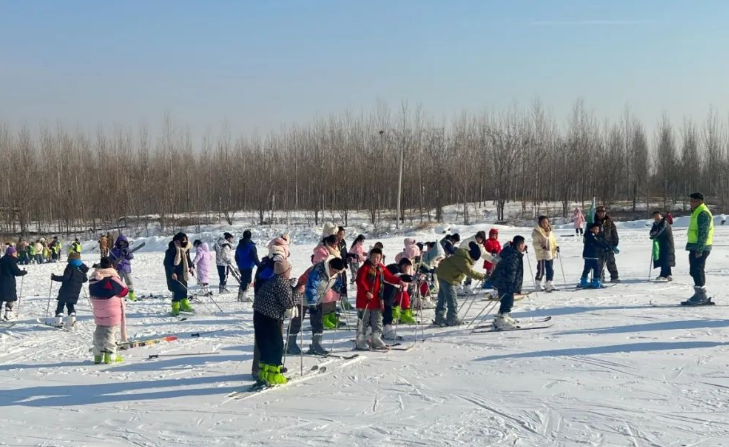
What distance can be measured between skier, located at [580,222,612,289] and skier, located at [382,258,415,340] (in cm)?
515

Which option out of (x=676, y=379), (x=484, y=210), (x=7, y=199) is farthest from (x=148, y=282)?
(x=7, y=199)

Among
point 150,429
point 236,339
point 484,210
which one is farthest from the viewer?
point 484,210

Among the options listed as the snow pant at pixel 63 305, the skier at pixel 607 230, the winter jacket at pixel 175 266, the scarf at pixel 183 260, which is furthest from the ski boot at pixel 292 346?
the skier at pixel 607 230

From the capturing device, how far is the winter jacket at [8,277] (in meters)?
14.3

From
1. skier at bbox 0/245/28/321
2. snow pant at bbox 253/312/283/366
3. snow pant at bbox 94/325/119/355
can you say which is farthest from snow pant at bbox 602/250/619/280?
skier at bbox 0/245/28/321

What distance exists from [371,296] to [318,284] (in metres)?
0.78

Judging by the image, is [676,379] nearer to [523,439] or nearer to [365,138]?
[523,439]

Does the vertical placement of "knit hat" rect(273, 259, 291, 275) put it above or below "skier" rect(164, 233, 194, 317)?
above

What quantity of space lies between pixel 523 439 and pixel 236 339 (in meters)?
6.28

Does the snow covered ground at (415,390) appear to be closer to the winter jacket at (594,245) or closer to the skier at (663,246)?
the winter jacket at (594,245)

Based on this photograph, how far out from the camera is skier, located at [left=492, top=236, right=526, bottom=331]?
11.2 m

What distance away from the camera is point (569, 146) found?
185ft

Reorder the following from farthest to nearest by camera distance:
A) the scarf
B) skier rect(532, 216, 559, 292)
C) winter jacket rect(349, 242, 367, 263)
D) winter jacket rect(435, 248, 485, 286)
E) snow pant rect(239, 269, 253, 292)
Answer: snow pant rect(239, 269, 253, 292) → skier rect(532, 216, 559, 292) → winter jacket rect(349, 242, 367, 263) → the scarf → winter jacket rect(435, 248, 485, 286)

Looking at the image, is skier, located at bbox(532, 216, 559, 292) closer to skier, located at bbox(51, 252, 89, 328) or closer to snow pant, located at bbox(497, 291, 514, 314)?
snow pant, located at bbox(497, 291, 514, 314)
